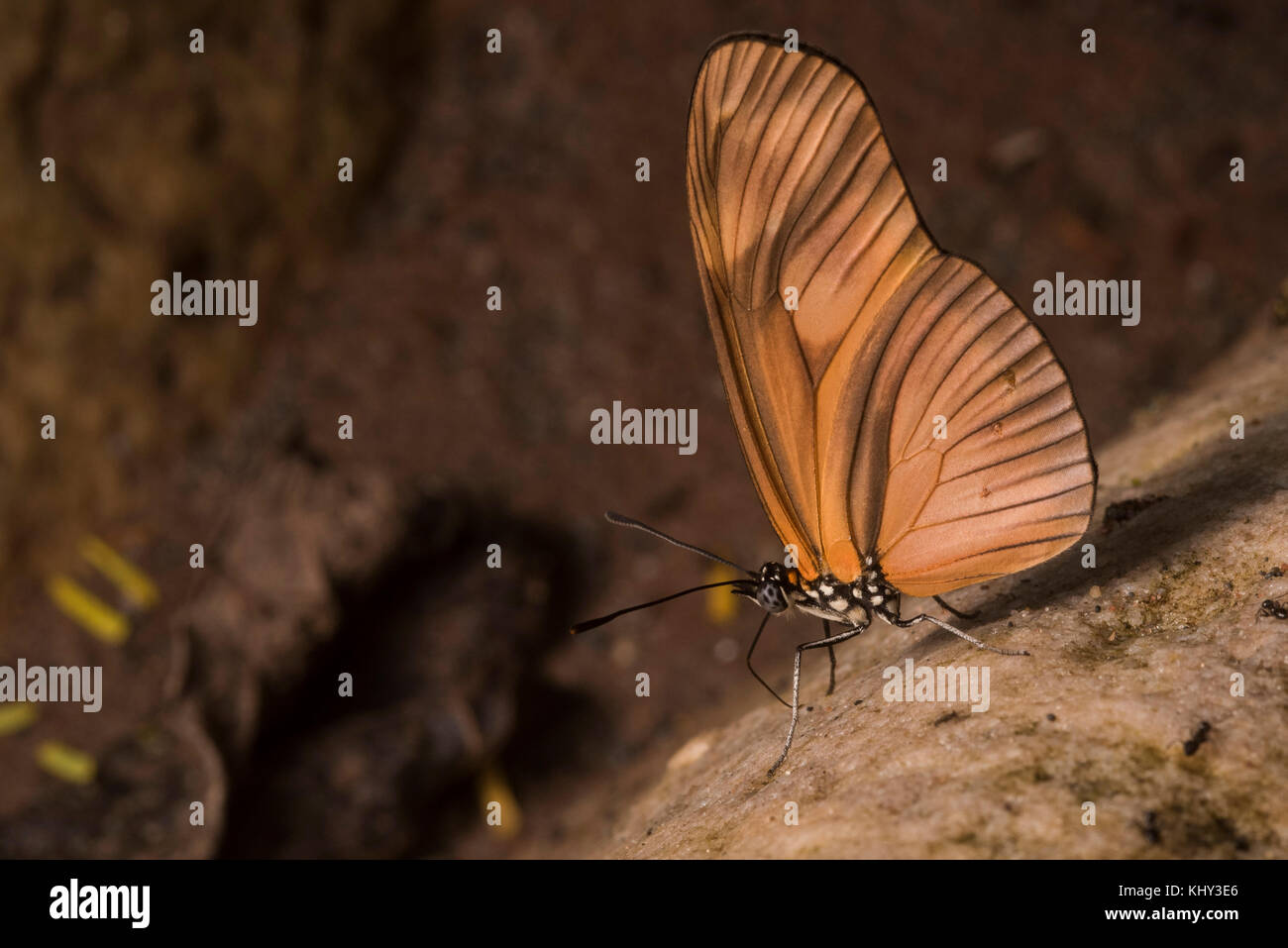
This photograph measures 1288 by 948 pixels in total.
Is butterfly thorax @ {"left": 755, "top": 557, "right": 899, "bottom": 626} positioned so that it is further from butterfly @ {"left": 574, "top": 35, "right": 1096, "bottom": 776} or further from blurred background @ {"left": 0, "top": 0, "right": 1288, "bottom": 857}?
blurred background @ {"left": 0, "top": 0, "right": 1288, "bottom": 857}

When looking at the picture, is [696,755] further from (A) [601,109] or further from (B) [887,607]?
(A) [601,109]

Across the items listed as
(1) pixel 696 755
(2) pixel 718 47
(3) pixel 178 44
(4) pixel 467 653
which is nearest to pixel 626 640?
(4) pixel 467 653

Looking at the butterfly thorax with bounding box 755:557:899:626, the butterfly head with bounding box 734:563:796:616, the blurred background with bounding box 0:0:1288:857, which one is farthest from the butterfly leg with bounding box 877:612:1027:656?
the blurred background with bounding box 0:0:1288:857

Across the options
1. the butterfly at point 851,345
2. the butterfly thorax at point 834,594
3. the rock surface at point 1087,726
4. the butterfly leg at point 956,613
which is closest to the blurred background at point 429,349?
the butterfly leg at point 956,613

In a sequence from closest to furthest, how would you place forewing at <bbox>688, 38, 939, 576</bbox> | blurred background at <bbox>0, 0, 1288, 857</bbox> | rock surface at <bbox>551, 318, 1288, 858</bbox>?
rock surface at <bbox>551, 318, 1288, 858</bbox>, forewing at <bbox>688, 38, 939, 576</bbox>, blurred background at <bbox>0, 0, 1288, 857</bbox>

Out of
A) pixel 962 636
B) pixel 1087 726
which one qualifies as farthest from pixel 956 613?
pixel 1087 726

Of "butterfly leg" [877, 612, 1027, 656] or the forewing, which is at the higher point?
the forewing

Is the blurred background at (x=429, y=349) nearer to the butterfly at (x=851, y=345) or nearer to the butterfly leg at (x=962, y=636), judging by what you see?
the butterfly leg at (x=962, y=636)
